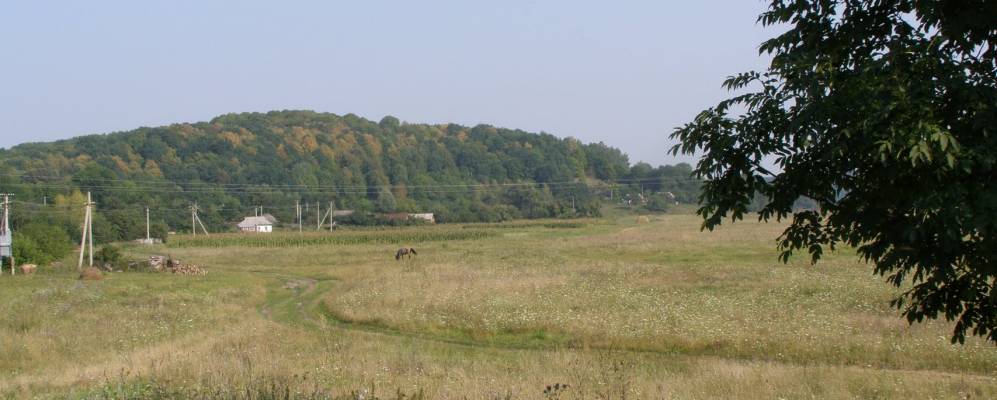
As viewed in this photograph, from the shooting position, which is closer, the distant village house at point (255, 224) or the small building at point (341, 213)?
the distant village house at point (255, 224)

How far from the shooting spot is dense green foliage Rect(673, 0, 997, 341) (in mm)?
5133

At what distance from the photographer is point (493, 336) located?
21.0 m

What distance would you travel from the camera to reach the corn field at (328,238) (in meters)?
80.4

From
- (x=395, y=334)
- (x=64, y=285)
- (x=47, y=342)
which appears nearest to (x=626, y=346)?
(x=395, y=334)

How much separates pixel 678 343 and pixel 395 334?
26.5 feet

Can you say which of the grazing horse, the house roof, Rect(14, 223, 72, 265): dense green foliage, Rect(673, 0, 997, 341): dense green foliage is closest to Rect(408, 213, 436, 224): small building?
the house roof

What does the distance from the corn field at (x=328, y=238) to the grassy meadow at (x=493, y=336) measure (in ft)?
130

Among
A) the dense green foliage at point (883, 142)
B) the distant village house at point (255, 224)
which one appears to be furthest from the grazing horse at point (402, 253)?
the distant village house at point (255, 224)

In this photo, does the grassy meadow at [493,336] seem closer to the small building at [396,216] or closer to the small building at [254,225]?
the small building at [254,225]

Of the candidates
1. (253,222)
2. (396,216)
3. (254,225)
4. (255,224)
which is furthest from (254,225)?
(396,216)

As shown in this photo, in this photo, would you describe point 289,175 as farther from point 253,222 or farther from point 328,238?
point 328,238

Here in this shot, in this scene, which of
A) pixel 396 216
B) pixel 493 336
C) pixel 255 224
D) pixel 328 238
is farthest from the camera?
pixel 396 216

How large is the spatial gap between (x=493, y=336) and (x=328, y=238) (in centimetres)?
6551

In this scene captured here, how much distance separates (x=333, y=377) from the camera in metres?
12.9
